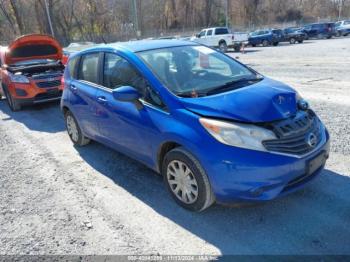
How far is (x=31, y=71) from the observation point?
9383 mm

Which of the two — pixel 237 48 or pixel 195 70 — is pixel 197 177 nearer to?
pixel 195 70

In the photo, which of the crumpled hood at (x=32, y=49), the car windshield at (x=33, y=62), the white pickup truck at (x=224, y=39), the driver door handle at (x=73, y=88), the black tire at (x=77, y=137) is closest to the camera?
the driver door handle at (x=73, y=88)

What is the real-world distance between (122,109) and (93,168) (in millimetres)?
1337

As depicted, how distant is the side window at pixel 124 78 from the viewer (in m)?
3.67

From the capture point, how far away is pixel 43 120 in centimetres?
819

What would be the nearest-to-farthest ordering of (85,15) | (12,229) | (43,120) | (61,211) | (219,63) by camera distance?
(12,229), (61,211), (219,63), (43,120), (85,15)

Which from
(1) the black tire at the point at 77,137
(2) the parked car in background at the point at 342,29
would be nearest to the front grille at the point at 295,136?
(1) the black tire at the point at 77,137

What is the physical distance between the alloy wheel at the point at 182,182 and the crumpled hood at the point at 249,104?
614 millimetres

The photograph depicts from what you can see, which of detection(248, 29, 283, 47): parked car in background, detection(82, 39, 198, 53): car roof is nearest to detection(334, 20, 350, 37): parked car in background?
detection(248, 29, 283, 47): parked car in background

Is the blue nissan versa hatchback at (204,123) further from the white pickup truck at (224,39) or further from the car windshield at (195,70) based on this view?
the white pickup truck at (224,39)

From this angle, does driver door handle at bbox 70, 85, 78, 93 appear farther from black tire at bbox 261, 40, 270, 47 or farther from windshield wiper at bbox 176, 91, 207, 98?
black tire at bbox 261, 40, 270, 47

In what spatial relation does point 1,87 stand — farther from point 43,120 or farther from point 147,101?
point 147,101

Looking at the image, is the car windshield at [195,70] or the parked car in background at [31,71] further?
the parked car in background at [31,71]

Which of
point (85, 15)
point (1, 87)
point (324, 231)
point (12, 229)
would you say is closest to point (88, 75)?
point (12, 229)
